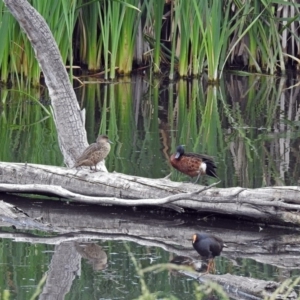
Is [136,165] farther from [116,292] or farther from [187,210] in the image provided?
[116,292]

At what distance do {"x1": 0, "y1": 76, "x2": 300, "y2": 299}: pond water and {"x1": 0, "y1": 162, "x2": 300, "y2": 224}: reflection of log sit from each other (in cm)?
16

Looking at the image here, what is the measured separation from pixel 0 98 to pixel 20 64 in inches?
25.9

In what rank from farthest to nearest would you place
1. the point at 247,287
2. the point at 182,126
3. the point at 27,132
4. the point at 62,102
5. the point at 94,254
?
the point at 182,126 → the point at 27,132 → the point at 62,102 → the point at 94,254 → the point at 247,287

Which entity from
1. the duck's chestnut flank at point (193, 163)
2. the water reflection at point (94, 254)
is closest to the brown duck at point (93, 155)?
the duck's chestnut flank at point (193, 163)

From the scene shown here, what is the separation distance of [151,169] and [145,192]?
5.30 feet

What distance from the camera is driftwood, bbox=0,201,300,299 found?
20.5ft

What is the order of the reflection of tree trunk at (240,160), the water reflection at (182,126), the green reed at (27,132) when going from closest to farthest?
the reflection of tree trunk at (240,160) → the water reflection at (182,126) → the green reed at (27,132)

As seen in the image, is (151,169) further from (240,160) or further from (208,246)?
(208,246)

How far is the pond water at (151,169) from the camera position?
5910mm

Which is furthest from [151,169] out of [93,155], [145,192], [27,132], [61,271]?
[61,271]

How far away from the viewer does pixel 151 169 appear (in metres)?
8.91

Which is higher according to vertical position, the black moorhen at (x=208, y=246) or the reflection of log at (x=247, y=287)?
the black moorhen at (x=208, y=246)

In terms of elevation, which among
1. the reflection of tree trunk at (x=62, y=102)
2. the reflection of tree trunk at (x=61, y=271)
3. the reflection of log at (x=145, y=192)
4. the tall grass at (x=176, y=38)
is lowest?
the reflection of tree trunk at (x=61, y=271)

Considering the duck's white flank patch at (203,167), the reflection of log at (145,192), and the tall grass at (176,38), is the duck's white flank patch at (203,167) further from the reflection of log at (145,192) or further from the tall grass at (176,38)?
the tall grass at (176,38)
